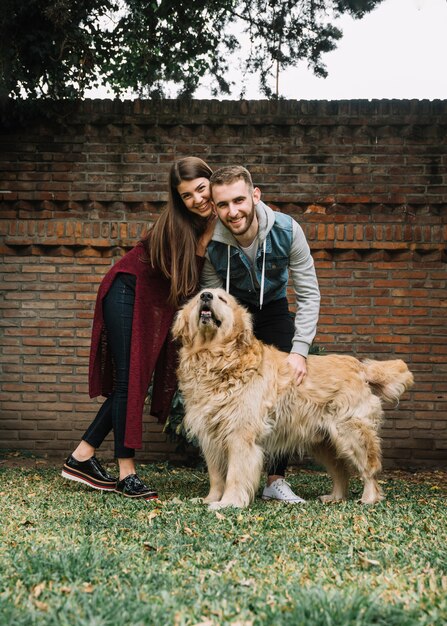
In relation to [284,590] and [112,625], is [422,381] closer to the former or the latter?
[284,590]

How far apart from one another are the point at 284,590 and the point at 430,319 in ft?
16.2

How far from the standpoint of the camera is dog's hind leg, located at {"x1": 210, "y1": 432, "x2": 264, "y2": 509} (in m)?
4.30

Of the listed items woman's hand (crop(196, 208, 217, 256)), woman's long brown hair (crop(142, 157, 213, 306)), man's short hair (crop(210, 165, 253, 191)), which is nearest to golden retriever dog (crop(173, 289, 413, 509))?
woman's long brown hair (crop(142, 157, 213, 306))

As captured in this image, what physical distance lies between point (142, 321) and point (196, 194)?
884 mm

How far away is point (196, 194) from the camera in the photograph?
443cm

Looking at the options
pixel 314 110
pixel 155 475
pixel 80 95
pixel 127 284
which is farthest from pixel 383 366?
pixel 80 95

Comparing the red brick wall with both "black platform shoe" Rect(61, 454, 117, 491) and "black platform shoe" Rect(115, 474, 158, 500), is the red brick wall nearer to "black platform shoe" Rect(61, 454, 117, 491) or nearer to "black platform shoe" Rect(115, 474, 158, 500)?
"black platform shoe" Rect(61, 454, 117, 491)

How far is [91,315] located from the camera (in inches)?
277

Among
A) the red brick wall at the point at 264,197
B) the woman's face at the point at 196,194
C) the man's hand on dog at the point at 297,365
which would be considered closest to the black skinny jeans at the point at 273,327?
the man's hand on dog at the point at 297,365

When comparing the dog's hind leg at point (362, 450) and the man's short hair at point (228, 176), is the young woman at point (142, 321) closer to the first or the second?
the man's short hair at point (228, 176)

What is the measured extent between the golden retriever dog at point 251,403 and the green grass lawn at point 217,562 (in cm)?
26

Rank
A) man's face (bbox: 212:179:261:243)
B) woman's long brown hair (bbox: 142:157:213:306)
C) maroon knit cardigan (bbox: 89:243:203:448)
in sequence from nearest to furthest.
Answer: man's face (bbox: 212:179:261:243)
woman's long brown hair (bbox: 142:157:213:306)
maroon knit cardigan (bbox: 89:243:203:448)

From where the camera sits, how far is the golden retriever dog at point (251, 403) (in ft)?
14.5

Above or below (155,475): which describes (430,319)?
above
